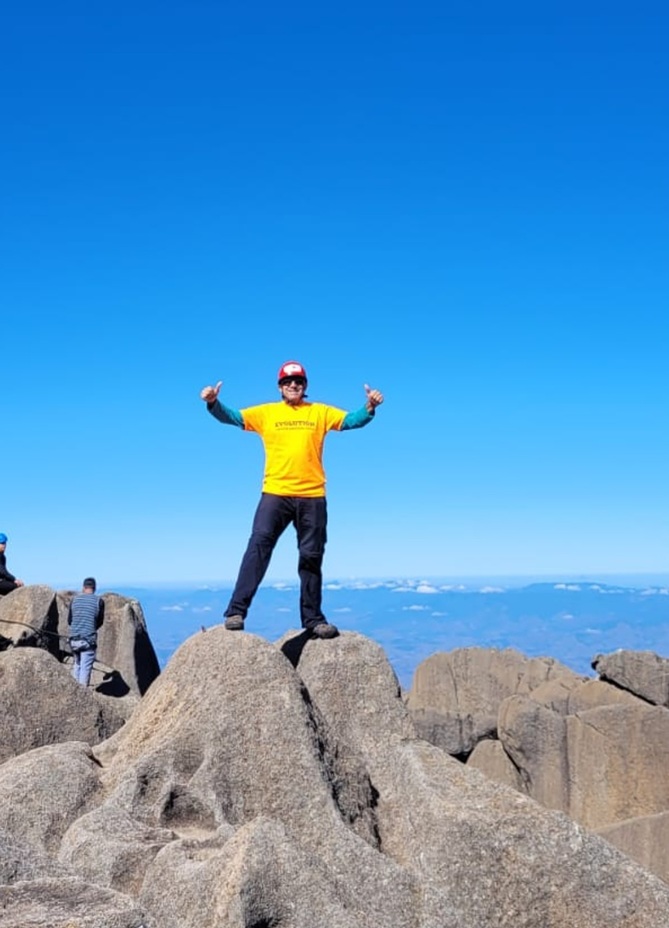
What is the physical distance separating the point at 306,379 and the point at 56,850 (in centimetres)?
655

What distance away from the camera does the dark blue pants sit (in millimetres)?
13188

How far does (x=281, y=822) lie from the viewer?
371 inches

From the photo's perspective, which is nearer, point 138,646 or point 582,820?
point 138,646

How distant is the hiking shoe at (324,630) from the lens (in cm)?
1304

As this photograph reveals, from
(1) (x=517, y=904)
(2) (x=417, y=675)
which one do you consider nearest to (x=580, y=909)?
(1) (x=517, y=904)

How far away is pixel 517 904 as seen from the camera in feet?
31.3

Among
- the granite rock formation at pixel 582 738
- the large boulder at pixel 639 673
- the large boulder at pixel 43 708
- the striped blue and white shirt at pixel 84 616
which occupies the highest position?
the striped blue and white shirt at pixel 84 616

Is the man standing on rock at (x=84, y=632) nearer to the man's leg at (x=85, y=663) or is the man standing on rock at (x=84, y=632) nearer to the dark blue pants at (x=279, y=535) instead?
the man's leg at (x=85, y=663)

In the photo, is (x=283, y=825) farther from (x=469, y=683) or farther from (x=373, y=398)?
(x=469, y=683)

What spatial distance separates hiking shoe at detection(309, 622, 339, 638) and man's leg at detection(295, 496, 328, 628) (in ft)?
0.27

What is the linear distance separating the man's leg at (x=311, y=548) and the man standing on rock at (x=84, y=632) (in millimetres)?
12352

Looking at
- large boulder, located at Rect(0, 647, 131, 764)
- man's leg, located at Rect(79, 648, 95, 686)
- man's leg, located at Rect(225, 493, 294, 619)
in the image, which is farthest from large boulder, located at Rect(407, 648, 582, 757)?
man's leg, located at Rect(225, 493, 294, 619)

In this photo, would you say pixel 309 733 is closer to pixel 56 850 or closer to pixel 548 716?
pixel 56 850

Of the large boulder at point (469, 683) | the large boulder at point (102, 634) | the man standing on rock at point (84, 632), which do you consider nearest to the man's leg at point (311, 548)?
the man standing on rock at point (84, 632)
